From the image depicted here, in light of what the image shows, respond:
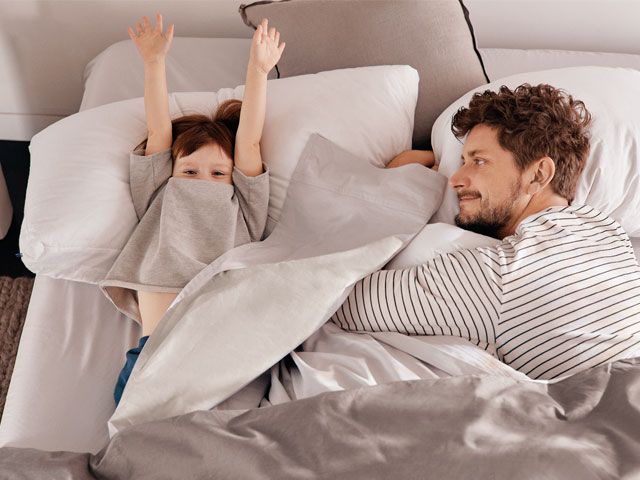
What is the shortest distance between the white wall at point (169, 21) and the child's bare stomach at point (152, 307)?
2.85 feet

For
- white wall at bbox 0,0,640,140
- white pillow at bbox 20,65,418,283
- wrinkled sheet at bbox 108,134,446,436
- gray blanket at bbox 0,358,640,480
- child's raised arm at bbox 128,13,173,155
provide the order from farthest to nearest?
white wall at bbox 0,0,640,140 → child's raised arm at bbox 128,13,173,155 → white pillow at bbox 20,65,418,283 → wrinkled sheet at bbox 108,134,446,436 → gray blanket at bbox 0,358,640,480

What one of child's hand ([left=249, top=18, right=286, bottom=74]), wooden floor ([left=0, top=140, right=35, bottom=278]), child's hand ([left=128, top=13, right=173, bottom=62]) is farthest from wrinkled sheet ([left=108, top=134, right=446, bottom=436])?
wooden floor ([left=0, top=140, right=35, bottom=278])

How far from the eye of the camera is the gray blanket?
2.90 feet

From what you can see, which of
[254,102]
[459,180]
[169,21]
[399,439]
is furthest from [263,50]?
[399,439]

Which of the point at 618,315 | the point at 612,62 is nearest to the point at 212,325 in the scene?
the point at 618,315

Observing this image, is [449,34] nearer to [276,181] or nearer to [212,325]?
[276,181]

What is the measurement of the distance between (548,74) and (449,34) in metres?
0.23

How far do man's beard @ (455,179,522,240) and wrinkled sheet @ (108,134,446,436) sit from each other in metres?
0.09

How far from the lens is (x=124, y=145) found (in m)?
1.44

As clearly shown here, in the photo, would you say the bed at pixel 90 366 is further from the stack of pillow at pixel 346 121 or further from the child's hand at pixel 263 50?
the child's hand at pixel 263 50

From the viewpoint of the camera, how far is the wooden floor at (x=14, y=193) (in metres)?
1.85

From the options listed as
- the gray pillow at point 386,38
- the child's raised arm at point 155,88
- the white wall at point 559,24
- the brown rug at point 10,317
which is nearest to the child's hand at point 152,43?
the child's raised arm at point 155,88

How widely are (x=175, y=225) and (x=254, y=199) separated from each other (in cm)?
16

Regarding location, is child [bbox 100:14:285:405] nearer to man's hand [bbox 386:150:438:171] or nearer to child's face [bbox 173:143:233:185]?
child's face [bbox 173:143:233:185]
